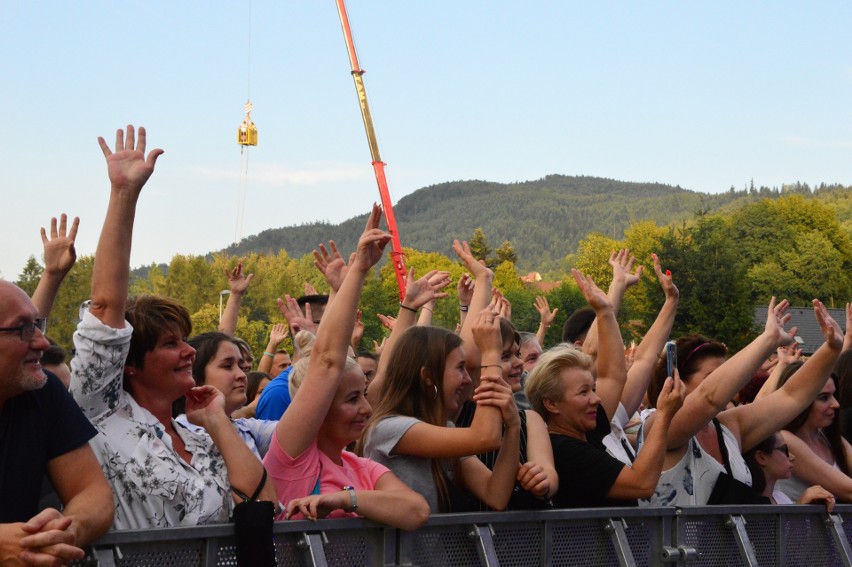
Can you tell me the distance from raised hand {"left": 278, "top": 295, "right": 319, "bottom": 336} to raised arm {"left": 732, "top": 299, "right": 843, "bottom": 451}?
9.06 feet

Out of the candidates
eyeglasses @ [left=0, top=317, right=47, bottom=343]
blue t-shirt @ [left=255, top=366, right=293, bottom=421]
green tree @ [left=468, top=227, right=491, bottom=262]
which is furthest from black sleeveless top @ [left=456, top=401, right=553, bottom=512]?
green tree @ [left=468, top=227, right=491, bottom=262]

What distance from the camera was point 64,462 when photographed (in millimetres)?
3631

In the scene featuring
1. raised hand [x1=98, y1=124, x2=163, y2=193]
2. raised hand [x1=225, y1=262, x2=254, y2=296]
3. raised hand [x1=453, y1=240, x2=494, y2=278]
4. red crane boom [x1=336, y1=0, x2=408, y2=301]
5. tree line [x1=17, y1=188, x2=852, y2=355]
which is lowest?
tree line [x1=17, y1=188, x2=852, y2=355]

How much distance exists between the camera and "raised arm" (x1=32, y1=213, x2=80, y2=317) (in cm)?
539

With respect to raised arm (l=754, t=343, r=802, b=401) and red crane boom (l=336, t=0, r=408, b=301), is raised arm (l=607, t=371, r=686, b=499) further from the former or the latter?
red crane boom (l=336, t=0, r=408, b=301)

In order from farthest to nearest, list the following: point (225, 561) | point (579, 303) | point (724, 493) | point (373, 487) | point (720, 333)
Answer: point (579, 303) → point (720, 333) → point (724, 493) → point (373, 487) → point (225, 561)

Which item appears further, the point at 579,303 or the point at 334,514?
the point at 579,303

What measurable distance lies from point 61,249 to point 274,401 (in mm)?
1259

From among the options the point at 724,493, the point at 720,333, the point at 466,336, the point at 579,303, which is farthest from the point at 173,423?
the point at 579,303

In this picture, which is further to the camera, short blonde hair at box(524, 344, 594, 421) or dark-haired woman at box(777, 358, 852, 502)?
dark-haired woman at box(777, 358, 852, 502)

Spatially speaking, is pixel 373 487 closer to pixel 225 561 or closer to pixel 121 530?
pixel 225 561

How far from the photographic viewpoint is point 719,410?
5.71 metres

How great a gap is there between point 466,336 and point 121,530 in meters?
2.77

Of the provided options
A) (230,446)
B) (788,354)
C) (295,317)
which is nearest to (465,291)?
(295,317)
